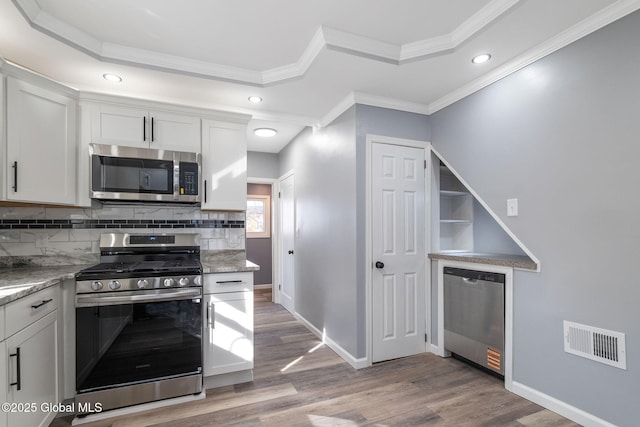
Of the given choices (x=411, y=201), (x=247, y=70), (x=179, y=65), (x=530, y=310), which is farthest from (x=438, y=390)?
(x=179, y=65)

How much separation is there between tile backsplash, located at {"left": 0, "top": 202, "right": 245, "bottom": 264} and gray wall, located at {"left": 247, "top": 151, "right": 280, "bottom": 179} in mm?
2090

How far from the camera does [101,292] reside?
208cm

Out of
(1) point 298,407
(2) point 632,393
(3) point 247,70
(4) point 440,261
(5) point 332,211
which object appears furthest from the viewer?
(5) point 332,211

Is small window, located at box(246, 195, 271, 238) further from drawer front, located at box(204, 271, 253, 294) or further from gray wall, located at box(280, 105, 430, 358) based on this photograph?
drawer front, located at box(204, 271, 253, 294)

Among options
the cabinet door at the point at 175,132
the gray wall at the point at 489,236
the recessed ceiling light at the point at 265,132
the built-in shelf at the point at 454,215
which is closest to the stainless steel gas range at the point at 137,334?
the cabinet door at the point at 175,132

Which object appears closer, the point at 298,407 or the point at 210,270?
the point at 298,407

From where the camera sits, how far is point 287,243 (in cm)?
475

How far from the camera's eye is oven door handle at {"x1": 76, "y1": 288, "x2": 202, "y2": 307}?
206 cm

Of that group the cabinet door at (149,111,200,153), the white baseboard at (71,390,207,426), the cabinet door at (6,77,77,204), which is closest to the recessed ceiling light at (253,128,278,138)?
the cabinet door at (149,111,200,153)

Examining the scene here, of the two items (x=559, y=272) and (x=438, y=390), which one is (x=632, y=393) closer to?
(x=559, y=272)

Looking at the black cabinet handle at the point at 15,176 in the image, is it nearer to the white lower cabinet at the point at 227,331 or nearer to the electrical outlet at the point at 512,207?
the white lower cabinet at the point at 227,331

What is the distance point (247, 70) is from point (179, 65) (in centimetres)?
52

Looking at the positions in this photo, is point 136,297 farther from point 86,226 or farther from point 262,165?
point 262,165

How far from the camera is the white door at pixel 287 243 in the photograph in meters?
4.50
